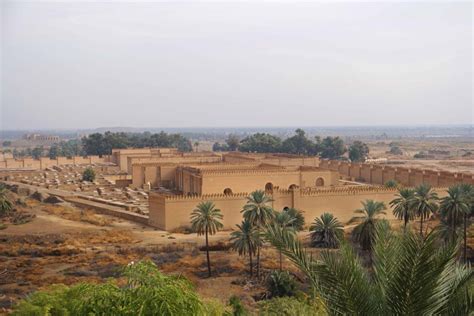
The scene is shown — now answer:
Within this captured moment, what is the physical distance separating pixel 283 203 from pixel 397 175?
17064 mm

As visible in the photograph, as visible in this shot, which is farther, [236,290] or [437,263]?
[236,290]

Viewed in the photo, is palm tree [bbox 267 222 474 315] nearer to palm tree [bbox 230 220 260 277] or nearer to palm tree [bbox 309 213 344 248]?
palm tree [bbox 230 220 260 277]

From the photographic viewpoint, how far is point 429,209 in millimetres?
23531

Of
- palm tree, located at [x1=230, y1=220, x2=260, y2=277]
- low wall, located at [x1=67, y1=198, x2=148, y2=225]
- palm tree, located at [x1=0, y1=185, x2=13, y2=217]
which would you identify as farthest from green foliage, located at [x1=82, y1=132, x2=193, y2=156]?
palm tree, located at [x1=230, y1=220, x2=260, y2=277]

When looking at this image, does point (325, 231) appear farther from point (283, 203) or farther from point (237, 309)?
point (237, 309)

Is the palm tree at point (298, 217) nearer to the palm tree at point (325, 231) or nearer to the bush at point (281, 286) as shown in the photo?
the palm tree at point (325, 231)

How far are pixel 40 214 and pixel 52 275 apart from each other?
1365 centimetres

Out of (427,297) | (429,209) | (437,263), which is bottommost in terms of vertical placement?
(429,209)

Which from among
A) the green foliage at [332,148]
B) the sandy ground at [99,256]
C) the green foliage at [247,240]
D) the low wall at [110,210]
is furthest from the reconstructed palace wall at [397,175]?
the green foliage at [332,148]

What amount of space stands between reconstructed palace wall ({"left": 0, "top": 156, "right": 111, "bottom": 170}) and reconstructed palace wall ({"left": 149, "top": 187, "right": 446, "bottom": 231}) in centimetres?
4379

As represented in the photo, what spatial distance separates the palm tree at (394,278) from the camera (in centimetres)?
561

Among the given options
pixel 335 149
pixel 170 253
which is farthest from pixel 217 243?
pixel 335 149

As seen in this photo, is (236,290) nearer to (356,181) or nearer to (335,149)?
(356,181)

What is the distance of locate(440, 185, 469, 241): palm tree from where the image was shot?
21750 millimetres
